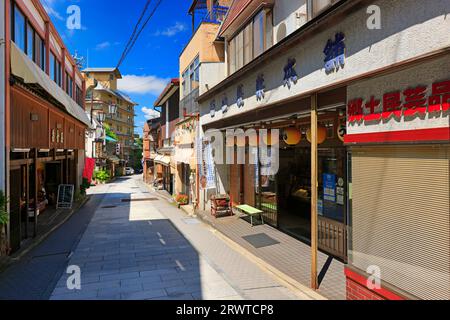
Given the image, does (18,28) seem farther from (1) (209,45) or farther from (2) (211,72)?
(1) (209,45)

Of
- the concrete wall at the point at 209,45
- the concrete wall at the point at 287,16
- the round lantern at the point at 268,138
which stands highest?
the concrete wall at the point at 209,45

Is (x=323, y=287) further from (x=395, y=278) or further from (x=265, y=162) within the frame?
(x=265, y=162)

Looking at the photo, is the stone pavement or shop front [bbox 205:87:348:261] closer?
the stone pavement

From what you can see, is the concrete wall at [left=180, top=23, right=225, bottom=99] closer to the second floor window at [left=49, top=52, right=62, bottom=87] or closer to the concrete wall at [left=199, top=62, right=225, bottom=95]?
the concrete wall at [left=199, top=62, right=225, bottom=95]

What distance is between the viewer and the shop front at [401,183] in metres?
4.29

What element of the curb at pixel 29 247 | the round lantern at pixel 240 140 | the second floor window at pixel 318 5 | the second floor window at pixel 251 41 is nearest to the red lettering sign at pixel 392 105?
the second floor window at pixel 318 5

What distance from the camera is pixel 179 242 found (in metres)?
11.4

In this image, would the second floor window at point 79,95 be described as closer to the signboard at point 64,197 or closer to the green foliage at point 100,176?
the signboard at point 64,197

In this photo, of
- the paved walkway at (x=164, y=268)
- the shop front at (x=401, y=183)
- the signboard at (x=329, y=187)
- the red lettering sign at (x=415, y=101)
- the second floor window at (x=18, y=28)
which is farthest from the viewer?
the second floor window at (x=18, y=28)

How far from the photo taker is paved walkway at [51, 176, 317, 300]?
681cm

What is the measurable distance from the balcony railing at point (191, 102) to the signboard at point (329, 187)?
10253 millimetres

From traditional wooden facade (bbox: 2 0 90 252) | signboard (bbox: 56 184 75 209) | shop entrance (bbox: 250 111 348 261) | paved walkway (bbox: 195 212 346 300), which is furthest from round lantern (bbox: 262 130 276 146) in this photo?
signboard (bbox: 56 184 75 209)

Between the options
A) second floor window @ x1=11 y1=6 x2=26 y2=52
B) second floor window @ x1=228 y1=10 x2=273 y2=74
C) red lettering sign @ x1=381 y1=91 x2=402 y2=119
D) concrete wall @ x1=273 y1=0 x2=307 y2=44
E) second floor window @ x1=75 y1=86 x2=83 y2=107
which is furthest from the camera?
second floor window @ x1=75 y1=86 x2=83 y2=107

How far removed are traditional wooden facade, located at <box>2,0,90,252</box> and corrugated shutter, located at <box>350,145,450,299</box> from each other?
31.5 feet
